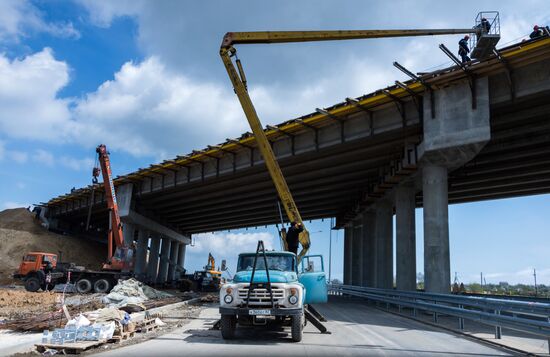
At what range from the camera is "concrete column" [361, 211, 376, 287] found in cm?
3816

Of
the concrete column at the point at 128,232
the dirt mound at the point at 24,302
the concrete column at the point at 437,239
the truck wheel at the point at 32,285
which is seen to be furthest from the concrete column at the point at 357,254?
the dirt mound at the point at 24,302

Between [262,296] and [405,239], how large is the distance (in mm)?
18635

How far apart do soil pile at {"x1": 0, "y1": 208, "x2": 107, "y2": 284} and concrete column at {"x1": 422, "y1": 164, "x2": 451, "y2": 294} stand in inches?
1453

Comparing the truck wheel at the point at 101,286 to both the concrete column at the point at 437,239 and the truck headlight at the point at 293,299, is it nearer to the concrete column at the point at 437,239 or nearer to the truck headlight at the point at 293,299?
the concrete column at the point at 437,239

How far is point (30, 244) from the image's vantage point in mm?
43969

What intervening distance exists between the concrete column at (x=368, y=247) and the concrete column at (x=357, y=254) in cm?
93

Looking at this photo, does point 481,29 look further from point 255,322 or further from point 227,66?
point 255,322

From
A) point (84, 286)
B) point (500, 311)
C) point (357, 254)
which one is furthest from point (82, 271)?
point (500, 311)

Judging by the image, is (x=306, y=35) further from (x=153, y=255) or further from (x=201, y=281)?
(x=153, y=255)

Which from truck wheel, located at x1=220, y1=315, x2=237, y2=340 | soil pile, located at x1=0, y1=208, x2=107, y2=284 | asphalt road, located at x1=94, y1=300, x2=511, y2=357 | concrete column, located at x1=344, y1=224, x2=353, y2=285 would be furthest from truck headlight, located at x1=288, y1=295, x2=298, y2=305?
soil pile, located at x1=0, y1=208, x2=107, y2=284

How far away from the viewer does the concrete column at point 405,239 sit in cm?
2672

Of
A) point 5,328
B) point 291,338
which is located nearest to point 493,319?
point 291,338

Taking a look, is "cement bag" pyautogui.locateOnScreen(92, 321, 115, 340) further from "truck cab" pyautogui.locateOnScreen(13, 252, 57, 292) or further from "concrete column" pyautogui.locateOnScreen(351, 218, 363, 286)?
"concrete column" pyautogui.locateOnScreen(351, 218, 363, 286)

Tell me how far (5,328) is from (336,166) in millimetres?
22292
